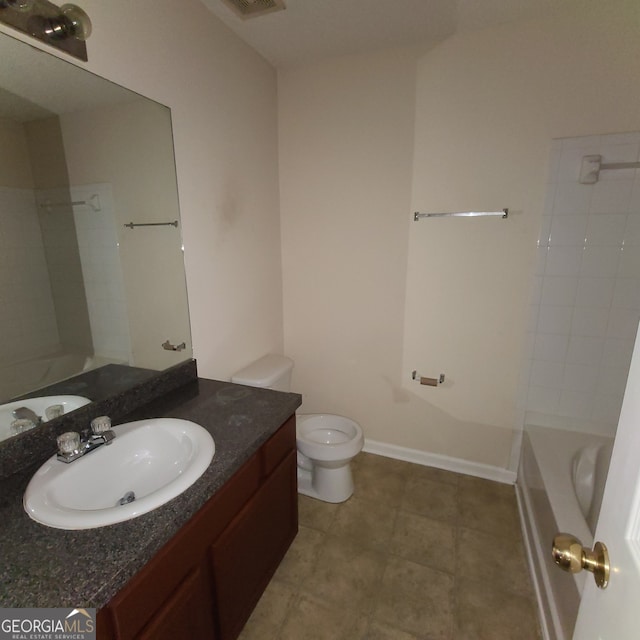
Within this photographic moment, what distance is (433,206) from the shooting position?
2.09m

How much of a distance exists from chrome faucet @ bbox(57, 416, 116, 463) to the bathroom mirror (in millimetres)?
251

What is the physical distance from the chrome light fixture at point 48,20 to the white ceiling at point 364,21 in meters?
0.77

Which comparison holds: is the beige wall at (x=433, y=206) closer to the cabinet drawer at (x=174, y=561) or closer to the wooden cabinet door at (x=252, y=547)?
the wooden cabinet door at (x=252, y=547)

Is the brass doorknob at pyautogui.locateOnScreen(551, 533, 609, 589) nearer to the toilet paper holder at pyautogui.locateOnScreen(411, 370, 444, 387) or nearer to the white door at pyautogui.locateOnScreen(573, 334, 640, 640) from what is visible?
the white door at pyautogui.locateOnScreen(573, 334, 640, 640)

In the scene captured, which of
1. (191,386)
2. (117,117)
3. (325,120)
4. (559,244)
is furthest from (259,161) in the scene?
(559,244)

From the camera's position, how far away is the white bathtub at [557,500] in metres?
1.32

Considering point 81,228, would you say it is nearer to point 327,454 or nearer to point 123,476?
point 123,476

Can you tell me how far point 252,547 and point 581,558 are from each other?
3.64ft

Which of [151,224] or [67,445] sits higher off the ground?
[151,224]

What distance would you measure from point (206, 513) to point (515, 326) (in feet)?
6.07

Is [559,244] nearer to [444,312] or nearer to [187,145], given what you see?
[444,312]

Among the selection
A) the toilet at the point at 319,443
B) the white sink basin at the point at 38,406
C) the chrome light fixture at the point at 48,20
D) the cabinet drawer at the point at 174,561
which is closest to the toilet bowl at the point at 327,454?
the toilet at the point at 319,443

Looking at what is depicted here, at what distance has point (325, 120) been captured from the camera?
2.21 metres

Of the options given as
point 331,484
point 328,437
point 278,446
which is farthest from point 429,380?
point 278,446
